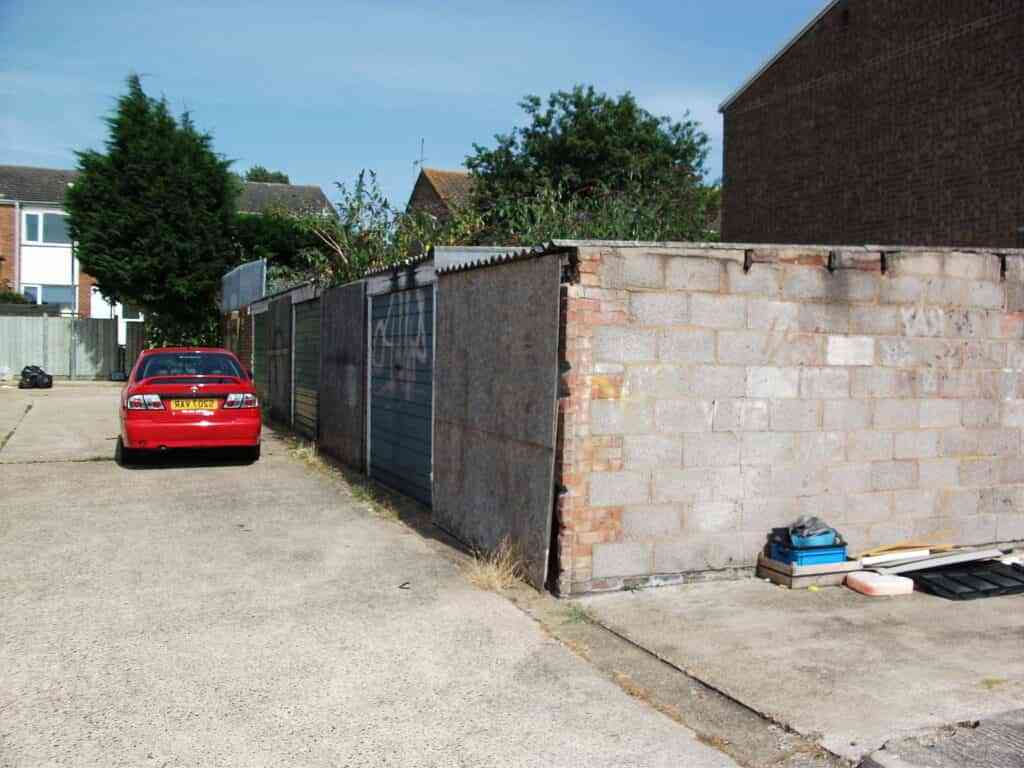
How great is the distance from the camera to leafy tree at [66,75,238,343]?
29.3m

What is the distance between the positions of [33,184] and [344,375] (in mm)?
37754

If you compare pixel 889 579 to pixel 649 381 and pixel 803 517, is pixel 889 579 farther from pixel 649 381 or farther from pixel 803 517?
pixel 649 381

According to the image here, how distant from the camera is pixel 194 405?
11328 mm

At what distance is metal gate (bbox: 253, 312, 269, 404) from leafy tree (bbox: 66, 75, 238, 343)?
10.6m

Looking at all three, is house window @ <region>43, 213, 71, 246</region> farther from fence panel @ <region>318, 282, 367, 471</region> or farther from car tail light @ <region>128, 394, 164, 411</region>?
car tail light @ <region>128, 394, 164, 411</region>

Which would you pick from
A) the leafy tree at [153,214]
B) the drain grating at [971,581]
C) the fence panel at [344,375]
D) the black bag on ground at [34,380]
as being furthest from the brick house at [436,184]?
the drain grating at [971,581]

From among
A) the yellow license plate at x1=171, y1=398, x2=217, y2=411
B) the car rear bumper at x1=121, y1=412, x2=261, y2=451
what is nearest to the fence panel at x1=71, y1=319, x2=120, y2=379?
the car rear bumper at x1=121, y1=412, x2=261, y2=451

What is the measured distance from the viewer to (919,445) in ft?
23.8

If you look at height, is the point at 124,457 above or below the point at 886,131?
below

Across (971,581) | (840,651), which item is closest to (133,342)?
(971,581)

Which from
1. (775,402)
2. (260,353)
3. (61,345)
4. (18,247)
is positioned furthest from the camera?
(18,247)

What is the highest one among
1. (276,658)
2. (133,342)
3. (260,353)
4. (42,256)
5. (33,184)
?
(33,184)

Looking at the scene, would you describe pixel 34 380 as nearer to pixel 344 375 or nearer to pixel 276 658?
pixel 344 375

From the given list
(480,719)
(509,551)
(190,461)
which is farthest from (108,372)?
(480,719)
